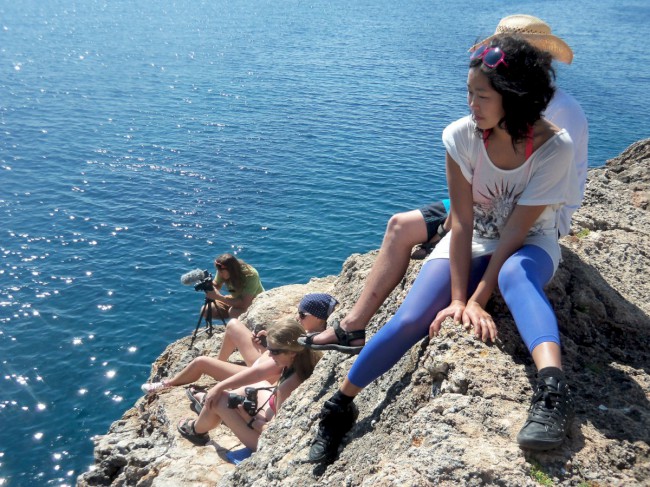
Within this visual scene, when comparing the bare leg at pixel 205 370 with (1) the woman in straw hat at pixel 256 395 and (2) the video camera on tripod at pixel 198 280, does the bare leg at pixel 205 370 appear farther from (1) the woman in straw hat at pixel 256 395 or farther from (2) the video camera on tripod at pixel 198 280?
(2) the video camera on tripod at pixel 198 280

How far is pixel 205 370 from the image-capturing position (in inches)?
399

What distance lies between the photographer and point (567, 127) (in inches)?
259

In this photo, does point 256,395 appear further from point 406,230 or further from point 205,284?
point 205,284

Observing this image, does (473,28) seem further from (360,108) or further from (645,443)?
(645,443)

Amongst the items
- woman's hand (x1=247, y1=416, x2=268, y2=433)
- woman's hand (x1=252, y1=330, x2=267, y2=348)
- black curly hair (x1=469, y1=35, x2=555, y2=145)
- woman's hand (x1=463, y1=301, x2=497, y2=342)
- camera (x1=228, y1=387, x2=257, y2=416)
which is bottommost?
woman's hand (x1=247, y1=416, x2=268, y2=433)

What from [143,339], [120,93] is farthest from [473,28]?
[143,339]

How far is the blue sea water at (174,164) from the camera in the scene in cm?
1608

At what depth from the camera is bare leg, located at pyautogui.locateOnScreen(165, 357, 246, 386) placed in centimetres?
984

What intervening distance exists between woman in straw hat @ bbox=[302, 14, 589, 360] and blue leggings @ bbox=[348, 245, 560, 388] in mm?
812

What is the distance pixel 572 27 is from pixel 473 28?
8.79 m

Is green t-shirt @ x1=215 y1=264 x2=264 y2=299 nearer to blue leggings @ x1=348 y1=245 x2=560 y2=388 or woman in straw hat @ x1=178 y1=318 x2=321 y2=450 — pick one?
woman in straw hat @ x1=178 y1=318 x2=321 y2=450

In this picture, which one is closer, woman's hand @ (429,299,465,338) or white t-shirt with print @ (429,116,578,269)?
woman's hand @ (429,299,465,338)

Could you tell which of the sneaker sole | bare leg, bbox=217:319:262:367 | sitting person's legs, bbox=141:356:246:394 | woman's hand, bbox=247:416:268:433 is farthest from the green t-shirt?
the sneaker sole

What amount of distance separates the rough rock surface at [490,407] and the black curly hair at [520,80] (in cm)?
144
